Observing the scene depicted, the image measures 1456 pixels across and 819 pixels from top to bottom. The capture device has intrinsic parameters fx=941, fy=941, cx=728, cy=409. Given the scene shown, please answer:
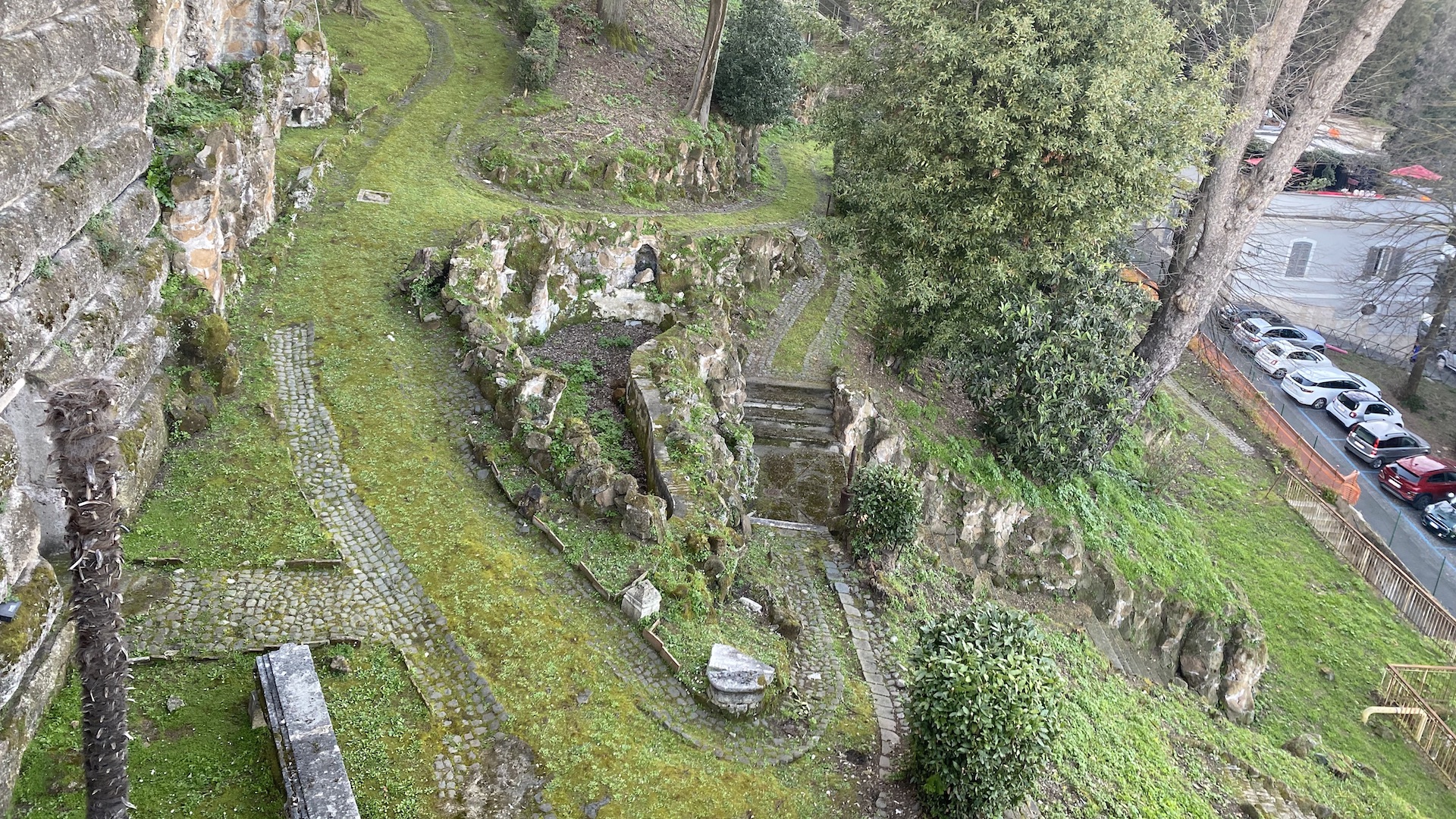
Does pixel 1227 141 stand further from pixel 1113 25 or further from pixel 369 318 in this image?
pixel 369 318

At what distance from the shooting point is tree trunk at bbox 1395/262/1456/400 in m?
34.4

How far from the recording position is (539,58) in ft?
96.9

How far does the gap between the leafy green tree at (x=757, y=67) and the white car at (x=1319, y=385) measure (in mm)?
21583

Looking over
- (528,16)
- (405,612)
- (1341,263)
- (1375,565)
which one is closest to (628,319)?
(405,612)

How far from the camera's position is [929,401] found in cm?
2467

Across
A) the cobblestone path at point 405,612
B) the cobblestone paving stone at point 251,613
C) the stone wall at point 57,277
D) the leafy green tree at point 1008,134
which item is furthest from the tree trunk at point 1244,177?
the stone wall at point 57,277

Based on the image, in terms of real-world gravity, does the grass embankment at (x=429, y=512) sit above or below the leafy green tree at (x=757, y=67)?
below

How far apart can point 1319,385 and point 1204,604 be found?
16808 mm

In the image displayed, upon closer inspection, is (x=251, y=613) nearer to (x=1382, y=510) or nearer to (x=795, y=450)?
(x=795, y=450)

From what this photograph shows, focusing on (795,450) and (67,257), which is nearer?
(67,257)

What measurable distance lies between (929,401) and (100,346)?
18208mm

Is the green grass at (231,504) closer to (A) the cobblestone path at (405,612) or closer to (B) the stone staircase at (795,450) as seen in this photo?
(A) the cobblestone path at (405,612)

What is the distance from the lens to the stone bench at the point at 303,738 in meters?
9.39

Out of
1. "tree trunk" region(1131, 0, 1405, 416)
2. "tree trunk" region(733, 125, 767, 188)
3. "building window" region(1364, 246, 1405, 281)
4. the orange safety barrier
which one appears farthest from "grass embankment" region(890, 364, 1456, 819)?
"building window" region(1364, 246, 1405, 281)
